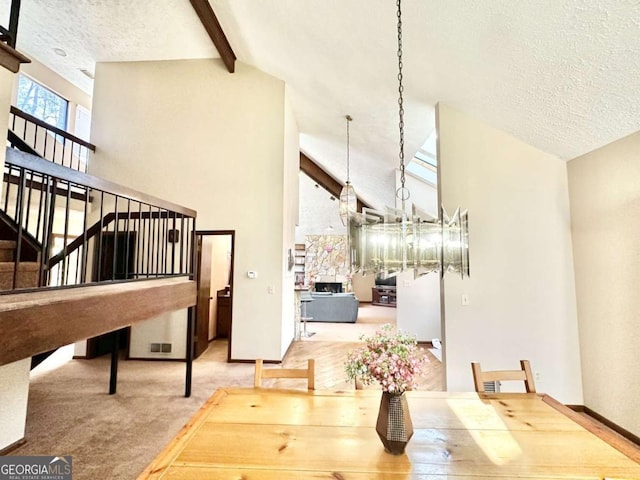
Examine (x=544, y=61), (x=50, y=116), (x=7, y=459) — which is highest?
(x=50, y=116)

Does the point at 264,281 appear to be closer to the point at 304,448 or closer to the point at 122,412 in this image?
the point at 122,412

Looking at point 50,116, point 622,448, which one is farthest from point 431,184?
point 50,116

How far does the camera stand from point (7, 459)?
2.06 metres

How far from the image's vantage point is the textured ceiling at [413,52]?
83.4 inches

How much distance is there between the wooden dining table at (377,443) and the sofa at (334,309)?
7084 mm

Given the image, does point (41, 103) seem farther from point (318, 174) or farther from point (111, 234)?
point (318, 174)

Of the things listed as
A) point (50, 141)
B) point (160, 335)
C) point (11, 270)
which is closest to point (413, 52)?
point (11, 270)

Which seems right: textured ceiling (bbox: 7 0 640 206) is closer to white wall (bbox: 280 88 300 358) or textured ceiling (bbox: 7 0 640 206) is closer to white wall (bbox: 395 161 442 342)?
white wall (bbox: 280 88 300 358)

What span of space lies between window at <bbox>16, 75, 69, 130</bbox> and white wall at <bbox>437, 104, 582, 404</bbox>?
6.88 metres

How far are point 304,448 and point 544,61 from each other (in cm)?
288

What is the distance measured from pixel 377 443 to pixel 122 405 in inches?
131

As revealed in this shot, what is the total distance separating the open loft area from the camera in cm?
196

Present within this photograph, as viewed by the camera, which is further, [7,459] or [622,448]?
[7,459]

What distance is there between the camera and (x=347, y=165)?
7.07 meters
